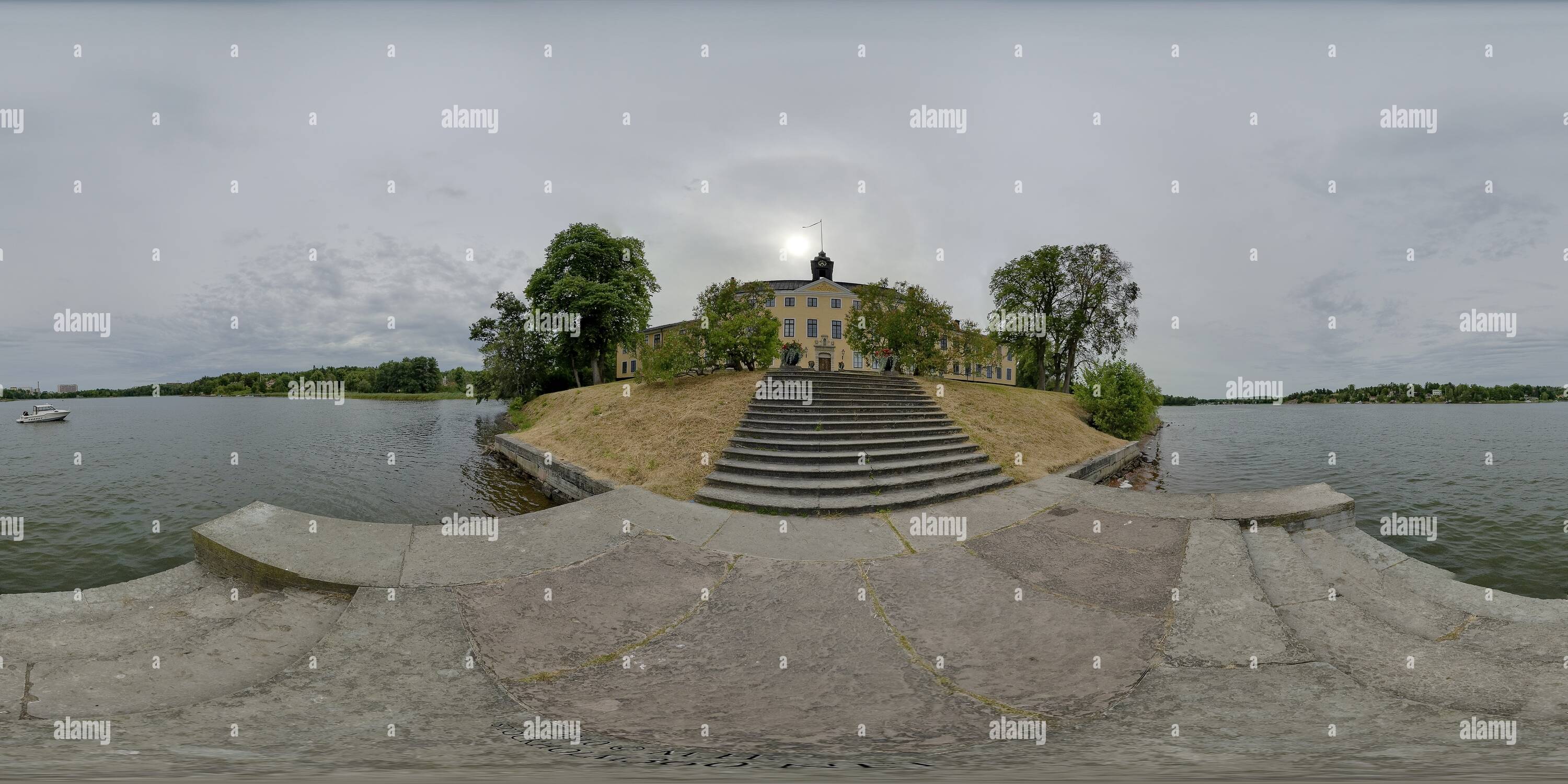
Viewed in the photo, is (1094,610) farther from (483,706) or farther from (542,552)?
(542,552)

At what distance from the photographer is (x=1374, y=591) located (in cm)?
550

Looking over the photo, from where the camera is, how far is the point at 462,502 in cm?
1234

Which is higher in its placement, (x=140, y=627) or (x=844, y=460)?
(x=844, y=460)

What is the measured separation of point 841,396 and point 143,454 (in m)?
27.2

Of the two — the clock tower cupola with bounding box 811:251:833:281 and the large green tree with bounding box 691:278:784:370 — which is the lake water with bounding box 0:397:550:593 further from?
the clock tower cupola with bounding box 811:251:833:281

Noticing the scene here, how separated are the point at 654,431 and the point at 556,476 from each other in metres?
2.78

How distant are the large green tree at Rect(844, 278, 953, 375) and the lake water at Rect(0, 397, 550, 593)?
17.1m

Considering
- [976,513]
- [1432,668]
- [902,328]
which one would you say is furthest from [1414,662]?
[902,328]

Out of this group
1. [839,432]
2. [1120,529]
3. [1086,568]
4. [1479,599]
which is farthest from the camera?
[839,432]

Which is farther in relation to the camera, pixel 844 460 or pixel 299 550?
pixel 844 460

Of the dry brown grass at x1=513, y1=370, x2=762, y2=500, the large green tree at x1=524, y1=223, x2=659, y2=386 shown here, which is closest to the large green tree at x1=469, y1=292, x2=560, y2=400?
the large green tree at x1=524, y1=223, x2=659, y2=386

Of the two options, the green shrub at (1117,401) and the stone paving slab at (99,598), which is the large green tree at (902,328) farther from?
the stone paving slab at (99,598)

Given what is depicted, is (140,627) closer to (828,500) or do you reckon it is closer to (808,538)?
(808,538)

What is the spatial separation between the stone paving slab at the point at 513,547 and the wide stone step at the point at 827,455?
133 inches
